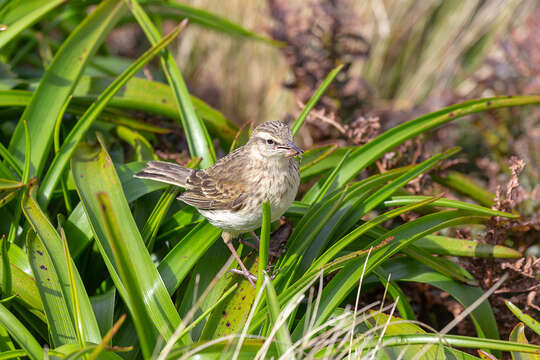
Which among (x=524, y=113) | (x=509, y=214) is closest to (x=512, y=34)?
(x=524, y=113)

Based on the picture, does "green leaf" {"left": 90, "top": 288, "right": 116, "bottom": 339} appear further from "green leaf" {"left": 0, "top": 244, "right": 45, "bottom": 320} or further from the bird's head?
the bird's head

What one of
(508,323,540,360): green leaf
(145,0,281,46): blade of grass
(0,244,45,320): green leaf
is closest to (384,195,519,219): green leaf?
(508,323,540,360): green leaf

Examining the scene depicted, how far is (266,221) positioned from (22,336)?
1236mm

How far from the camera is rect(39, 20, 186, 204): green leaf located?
3244 millimetres

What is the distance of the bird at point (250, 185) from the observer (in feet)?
9.50

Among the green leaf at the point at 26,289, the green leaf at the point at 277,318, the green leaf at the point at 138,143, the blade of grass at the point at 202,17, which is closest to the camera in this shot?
the green leaf at the point at 277,318

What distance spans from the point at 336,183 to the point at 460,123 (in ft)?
8.94

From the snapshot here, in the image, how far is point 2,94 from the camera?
12.1 ft

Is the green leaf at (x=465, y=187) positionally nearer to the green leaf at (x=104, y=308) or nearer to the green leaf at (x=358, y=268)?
the green leaf at (x=358, y=268)

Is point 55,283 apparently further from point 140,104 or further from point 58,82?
point 140,104

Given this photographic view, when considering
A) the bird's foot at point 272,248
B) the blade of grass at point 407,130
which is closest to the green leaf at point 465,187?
the blade of grass at point 407,130

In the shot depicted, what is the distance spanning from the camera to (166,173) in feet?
10.8

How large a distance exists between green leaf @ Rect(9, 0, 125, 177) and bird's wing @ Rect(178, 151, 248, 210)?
3.30 feet

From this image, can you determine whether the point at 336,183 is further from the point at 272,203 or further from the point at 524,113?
the point at 524,113
